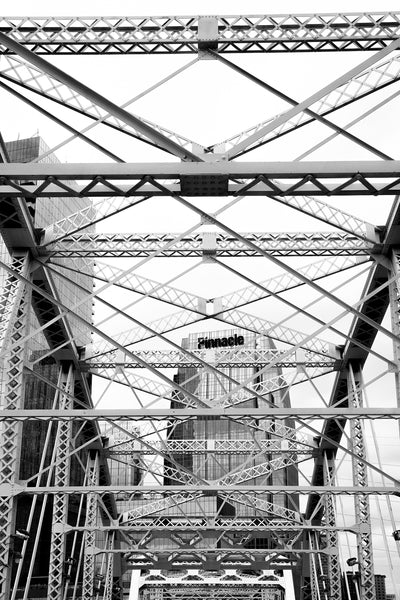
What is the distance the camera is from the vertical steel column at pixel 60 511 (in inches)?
1179

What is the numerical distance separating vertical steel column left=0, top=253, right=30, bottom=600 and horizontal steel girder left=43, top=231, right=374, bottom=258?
1.57 meters

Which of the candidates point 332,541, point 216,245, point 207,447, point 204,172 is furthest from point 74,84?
point 332,541

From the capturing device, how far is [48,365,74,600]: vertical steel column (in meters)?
29.9

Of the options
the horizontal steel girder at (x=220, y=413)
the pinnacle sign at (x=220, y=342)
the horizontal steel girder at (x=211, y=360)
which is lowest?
the horizontal steel girder at (x=220, y=413)

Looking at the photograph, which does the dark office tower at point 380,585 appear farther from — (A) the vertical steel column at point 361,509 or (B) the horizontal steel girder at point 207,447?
(A) the vertical steel column at point 361,509

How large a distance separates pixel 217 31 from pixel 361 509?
20.8 m

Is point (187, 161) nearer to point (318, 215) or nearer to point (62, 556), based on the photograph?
point (318, 215)

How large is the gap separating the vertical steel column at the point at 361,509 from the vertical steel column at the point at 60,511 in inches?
402

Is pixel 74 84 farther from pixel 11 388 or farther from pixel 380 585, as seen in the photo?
pixel 380 585

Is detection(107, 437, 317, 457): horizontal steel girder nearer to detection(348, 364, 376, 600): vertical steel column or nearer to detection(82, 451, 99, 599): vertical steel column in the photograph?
detection(82, 451, 99, 599): vertical steel column

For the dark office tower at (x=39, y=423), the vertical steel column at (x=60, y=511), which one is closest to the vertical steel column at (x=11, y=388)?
the vertical steel column at (x=60, y=511)

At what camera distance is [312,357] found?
3159 cm

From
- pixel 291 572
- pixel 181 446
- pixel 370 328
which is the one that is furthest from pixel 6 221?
pixel 291 572

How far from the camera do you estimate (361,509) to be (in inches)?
1238
